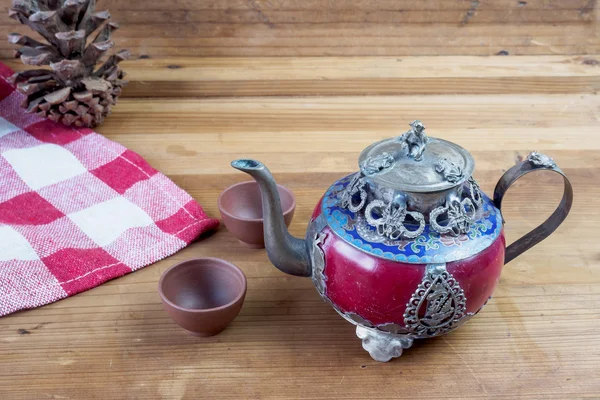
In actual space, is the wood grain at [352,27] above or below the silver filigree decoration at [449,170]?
below

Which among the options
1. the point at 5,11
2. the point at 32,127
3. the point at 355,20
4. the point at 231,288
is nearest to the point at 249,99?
the point at 355,20

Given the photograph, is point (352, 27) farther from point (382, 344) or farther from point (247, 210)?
point (382, 344)

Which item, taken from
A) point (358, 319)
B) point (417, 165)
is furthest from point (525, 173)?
point (358, 319)

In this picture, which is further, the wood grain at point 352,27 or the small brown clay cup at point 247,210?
the wood grain at point 352,27

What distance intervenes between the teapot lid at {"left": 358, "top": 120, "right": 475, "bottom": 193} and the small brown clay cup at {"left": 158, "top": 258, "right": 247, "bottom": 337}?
0.75ft

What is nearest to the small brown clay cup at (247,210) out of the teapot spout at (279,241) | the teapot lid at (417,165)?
the teapot spout at (279,241)

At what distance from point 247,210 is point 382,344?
34 cm

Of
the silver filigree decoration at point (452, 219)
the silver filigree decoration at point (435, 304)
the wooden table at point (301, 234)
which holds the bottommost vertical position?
the wooden table at point (301, 234)

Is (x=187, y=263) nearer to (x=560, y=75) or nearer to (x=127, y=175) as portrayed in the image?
(x=127, y=175)

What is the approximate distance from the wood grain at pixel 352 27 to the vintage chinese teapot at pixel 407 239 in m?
0.77

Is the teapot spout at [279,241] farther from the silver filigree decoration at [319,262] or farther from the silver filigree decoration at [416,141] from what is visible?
the silver filigree decoration at [416,141]

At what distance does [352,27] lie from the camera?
1.46 metres

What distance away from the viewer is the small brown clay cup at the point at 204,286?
797 mm

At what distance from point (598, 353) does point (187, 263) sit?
1.74 ft
